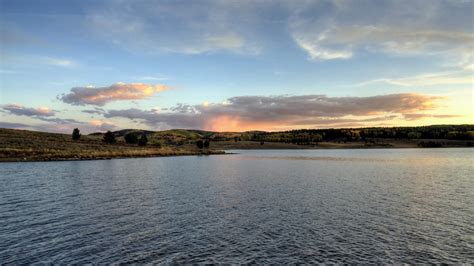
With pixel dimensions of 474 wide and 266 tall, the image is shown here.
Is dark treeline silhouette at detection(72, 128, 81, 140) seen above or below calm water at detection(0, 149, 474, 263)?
above

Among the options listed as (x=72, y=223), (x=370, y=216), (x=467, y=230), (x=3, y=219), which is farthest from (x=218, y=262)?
(x=3, y=219)

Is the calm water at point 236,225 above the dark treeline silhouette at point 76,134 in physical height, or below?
below

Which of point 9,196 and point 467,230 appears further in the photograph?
point 9,196

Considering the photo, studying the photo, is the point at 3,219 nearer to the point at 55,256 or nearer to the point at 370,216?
the point at 55,256

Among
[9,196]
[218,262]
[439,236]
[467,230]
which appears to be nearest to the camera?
[218,262]

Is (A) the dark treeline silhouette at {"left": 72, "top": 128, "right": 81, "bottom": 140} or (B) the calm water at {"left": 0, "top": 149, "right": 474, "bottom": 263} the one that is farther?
(A) the dark treeline silhouette at {"left": 72, "top": 128, "right": 81, "bottom": 140}

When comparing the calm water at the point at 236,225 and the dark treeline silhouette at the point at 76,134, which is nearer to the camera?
the calm water at the point at 236,225

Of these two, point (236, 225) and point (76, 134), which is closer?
point (236, 225)

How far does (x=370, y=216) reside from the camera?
104 ft

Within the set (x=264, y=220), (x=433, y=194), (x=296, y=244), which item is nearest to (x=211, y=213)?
(x=264, y=220)

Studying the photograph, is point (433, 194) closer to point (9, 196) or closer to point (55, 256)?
point (55, 256)

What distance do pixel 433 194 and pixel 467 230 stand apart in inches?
761

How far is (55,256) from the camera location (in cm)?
2088

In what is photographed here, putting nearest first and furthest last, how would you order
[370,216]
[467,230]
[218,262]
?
[218,262] → [467,230] → [370,216]
